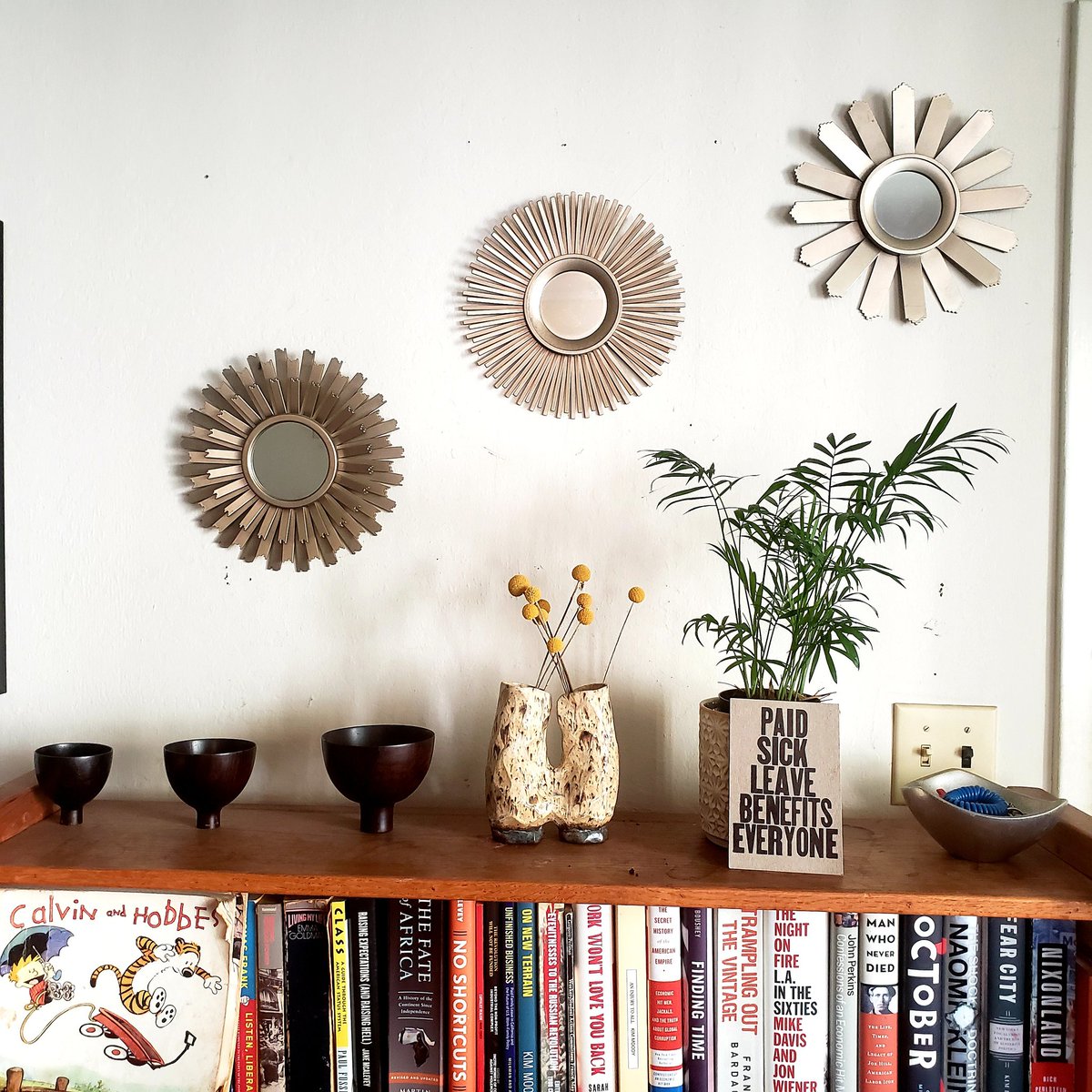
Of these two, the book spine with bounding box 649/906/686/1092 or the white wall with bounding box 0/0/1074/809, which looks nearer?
the book spine with bounding box 649/906/686/1092

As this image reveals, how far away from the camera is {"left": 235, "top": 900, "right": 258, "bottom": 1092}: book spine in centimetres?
96

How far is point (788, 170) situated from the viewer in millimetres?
1172

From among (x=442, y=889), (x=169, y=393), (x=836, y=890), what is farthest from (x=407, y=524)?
(x=836, y=890)

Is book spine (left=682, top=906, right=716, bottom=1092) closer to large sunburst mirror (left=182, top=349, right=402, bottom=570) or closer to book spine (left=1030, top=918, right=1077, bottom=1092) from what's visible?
book spine (left=1030, top=918, right=1077, bottom=1092)

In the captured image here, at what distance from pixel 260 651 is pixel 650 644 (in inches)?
21.0

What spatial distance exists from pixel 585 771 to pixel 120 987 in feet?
1.81

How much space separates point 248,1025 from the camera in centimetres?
97

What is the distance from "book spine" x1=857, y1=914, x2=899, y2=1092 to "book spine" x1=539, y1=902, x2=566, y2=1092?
32cm

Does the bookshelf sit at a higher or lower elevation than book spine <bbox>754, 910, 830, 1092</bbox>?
higher

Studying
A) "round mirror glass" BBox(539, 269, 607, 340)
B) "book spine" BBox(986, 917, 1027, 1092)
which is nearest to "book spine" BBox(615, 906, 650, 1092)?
"book spine" BBox(986, 917, 1027, 1092)

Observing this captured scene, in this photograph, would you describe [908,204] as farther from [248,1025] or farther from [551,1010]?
[248,1025]

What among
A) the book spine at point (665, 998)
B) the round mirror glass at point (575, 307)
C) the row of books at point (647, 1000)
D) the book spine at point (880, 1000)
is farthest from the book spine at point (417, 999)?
the round mirror glass at point (575, 307)

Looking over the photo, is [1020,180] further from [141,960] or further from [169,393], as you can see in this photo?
[141,960]

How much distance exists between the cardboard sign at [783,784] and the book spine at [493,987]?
0.86 feet
